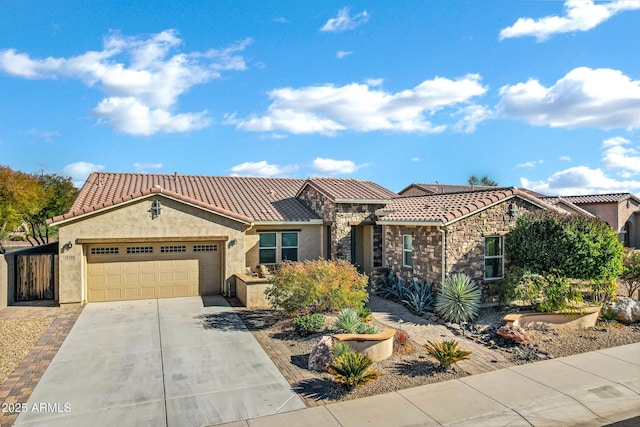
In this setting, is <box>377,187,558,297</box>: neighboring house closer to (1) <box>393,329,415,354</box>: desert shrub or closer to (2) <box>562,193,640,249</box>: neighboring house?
(1) <box>393,329,415,354</box>: desert shrub

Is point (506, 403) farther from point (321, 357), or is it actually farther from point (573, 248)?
point (573, 248)

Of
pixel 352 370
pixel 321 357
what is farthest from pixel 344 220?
pixel 352 370

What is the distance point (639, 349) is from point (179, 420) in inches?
440

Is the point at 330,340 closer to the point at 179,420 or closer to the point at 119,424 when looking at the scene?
the point at 179,420

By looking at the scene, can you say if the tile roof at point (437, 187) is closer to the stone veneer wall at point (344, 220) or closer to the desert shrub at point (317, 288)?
the stone veneer wall at point (344, 220)

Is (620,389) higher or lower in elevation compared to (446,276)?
lower

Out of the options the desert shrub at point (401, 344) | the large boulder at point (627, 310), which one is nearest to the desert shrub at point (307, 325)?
the desert shrub at point (401, 344)

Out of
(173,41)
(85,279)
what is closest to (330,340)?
(85,279)

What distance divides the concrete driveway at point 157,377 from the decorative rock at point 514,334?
239 inches

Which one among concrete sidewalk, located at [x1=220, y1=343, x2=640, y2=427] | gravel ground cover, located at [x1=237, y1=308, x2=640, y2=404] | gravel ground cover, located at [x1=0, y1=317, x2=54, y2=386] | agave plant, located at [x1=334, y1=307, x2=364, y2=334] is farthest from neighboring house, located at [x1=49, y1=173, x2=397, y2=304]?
concrete sidewalk, located at [x1=220, y1=343, x2=640, y2=427]

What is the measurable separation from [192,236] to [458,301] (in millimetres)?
9848

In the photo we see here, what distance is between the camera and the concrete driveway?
7.09 metres

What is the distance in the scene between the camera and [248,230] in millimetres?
17766

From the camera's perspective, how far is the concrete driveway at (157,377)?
23.2 ft
